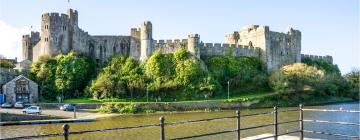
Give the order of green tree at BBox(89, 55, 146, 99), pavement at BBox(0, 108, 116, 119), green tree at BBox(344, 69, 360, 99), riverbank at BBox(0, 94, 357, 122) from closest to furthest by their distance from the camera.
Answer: pavement at BBox(0, 108, 116, 119) → riverbank at BBox(0, 94, 357, 122) → green tree at BBox(89, 55, 146, 99) → green tree at BBox(344, 69, 360, 99)

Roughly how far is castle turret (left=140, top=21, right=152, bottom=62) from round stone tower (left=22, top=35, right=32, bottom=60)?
18234 mm

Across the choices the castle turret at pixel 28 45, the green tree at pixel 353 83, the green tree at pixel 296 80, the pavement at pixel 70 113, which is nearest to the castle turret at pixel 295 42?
the green tree at pixel 353 83

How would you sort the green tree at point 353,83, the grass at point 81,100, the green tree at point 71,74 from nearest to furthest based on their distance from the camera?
1. the grass at point 81,100
2. the green tree at point 71,74
3. the green tree at point 353,83

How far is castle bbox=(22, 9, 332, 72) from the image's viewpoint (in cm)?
6116

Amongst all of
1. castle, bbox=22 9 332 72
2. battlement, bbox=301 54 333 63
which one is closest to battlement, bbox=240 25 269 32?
castle, bbox=22 9 332 72

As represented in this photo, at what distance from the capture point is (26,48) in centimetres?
6712

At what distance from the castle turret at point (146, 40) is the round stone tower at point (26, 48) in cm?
1823

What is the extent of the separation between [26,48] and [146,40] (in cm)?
1952

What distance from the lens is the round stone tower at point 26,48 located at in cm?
6681

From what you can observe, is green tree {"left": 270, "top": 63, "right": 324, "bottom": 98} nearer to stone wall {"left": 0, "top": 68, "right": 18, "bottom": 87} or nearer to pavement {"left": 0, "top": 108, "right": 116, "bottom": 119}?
pavement {"left": 0, "top": 108, "right": 116, "bottom": 119}

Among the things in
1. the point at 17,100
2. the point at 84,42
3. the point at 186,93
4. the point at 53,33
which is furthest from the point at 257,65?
the point at 17,100

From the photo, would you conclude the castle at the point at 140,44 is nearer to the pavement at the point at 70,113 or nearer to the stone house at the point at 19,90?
the stone house at the point at 19,90

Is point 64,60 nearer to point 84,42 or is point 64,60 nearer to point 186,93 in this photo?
point 84,42

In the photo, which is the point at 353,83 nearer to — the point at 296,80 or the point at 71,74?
the point at 296,80
